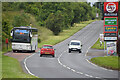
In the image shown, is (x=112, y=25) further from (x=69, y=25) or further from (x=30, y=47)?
(x=69, y=25)

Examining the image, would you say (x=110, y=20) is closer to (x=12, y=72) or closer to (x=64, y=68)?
(x=64, y=68)

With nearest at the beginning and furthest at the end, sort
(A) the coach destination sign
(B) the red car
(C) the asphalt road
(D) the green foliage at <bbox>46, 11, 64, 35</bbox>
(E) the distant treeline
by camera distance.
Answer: (C) the asphalt road
(A) the coach destination sign
(B) the red car
(D) the green foliage at <bbox>46, 11, 64, 35</bbox>
(E) the distant treeline

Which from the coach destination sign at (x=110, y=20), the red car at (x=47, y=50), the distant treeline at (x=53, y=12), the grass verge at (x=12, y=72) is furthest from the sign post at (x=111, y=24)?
the distant treeline at (x=53, y=12)

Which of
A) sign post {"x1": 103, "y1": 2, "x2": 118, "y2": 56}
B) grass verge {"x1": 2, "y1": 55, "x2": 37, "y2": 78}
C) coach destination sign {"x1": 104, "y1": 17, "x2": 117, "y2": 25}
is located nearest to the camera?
grass verge {"x1": 2, "y1": 55, "x2": 37, "y2": 78}

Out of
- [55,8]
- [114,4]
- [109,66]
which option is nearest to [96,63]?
[109,66]

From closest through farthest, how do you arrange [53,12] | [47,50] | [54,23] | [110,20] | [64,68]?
1. [64,68]
2. [110,20]
3. [47,50]
4. [54,23]
5. [53,12]

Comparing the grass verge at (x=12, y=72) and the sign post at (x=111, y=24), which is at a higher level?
the sign post at (x=111, y=24)

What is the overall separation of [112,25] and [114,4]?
121 inches

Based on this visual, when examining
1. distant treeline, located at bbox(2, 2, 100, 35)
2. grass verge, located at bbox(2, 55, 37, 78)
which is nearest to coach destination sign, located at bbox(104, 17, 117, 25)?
grass verge, located at bbox(2, 55, 37, 78)

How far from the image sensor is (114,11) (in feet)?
139

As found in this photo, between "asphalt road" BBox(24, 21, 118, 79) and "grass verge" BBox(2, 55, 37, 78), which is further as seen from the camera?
"asphalt road" BBox(24, 21, 118, 79)

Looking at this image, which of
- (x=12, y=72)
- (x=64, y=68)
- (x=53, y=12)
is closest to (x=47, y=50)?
(x=64, y=68)

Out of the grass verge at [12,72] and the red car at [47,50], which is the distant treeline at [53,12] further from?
the grass verge at [12,72]

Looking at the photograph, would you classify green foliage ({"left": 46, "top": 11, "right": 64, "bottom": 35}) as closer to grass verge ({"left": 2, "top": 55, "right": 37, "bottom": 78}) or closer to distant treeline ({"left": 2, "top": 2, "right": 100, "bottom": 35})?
distant treeline ({"left": 2, "top": 2, "right": 100, "bottom": 35})
